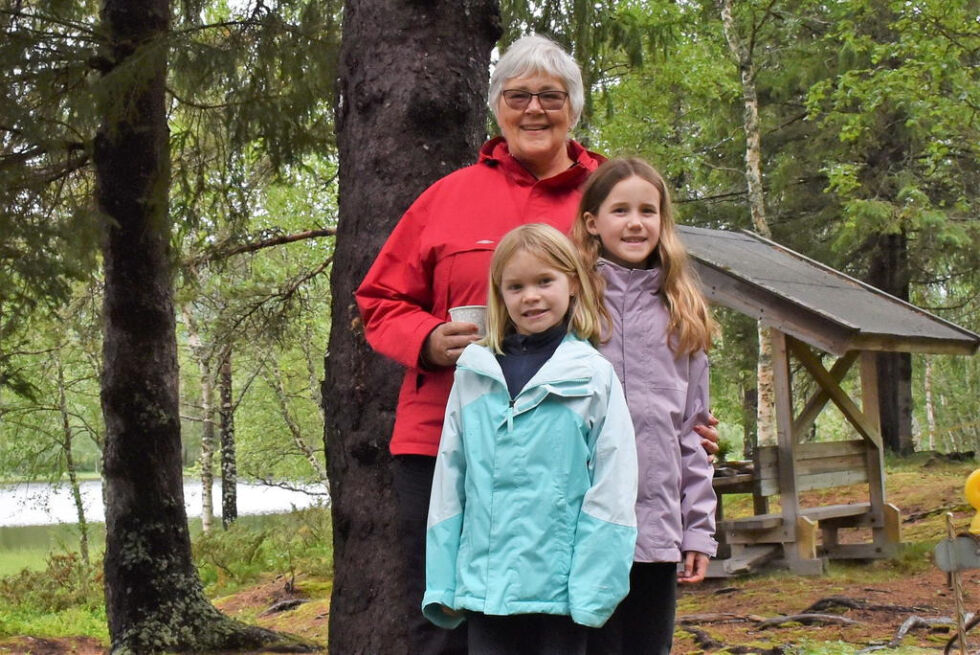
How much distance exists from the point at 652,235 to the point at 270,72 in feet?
17.2

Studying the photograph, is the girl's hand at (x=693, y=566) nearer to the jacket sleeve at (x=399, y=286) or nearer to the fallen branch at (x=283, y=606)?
the jacket sleeve at (x=399, y=286)

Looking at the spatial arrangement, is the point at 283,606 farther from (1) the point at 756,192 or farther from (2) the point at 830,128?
(2) the point at 830,128

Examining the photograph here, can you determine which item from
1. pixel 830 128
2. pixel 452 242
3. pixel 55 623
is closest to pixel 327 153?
pixel 452 242

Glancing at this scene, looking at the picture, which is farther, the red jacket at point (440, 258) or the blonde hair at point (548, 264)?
the red jacket at point (440, 258)

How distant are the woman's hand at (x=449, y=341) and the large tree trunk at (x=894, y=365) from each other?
16.0 metres

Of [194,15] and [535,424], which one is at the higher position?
[194,15]

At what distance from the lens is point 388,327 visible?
111 inches

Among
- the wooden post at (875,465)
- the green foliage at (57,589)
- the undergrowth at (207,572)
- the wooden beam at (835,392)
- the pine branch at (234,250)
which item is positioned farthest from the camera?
the green foliage at (57,589)

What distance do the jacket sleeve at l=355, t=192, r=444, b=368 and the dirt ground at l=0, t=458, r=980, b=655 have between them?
12.2ft

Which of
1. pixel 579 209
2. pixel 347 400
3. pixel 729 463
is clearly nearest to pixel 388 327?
pixel 579 209

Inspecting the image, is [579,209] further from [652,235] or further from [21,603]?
[21,603]

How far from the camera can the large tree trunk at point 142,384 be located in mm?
7293

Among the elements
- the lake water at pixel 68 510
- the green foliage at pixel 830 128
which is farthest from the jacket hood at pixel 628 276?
the lake water at pixel 68 510

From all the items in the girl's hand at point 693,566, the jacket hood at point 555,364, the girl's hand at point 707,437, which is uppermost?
the jacket hood at point 555,364
